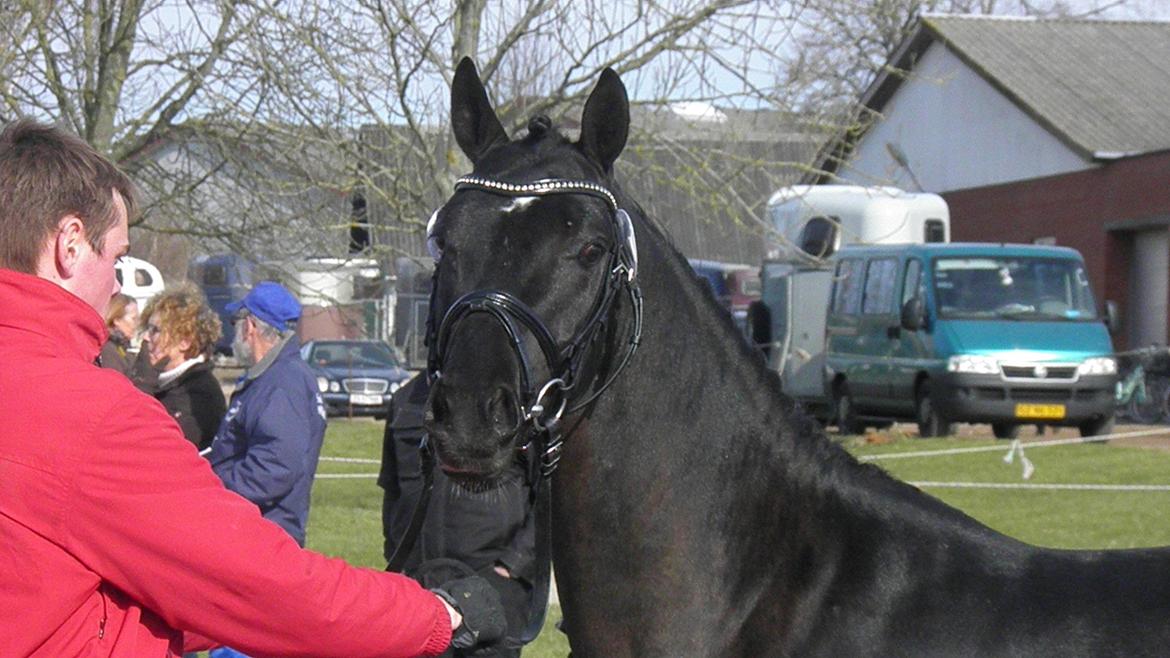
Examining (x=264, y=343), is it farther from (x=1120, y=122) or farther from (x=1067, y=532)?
(x=1120, y=122)

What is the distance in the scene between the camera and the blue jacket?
6.11m

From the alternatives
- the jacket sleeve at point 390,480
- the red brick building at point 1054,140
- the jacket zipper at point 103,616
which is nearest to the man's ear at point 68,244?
the jacket zipper at point 103,616

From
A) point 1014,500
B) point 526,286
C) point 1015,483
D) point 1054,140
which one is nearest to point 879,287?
point 1015,483

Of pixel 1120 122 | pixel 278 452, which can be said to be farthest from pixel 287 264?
pixel 1120 122

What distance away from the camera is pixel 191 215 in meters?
10.9

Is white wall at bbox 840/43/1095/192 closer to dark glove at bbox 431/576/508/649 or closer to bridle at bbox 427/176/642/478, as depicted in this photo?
bridle at bbox 427/176/642/478

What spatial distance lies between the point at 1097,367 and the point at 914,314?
2.23m

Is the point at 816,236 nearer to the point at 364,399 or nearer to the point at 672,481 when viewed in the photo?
the point at 364,399

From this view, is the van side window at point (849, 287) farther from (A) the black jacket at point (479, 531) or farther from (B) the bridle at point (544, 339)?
(B) the bridle at point (544, 339)

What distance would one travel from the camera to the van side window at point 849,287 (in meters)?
19.6

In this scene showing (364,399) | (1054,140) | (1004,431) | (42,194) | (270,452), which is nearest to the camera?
(42,194)

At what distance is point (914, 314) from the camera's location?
1775 centimetres

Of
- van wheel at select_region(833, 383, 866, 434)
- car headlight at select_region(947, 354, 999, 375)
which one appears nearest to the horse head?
car headlight at select_region(947, 354, 999, 375)

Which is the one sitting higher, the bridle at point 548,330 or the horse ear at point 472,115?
the horse ear at point 472,115
